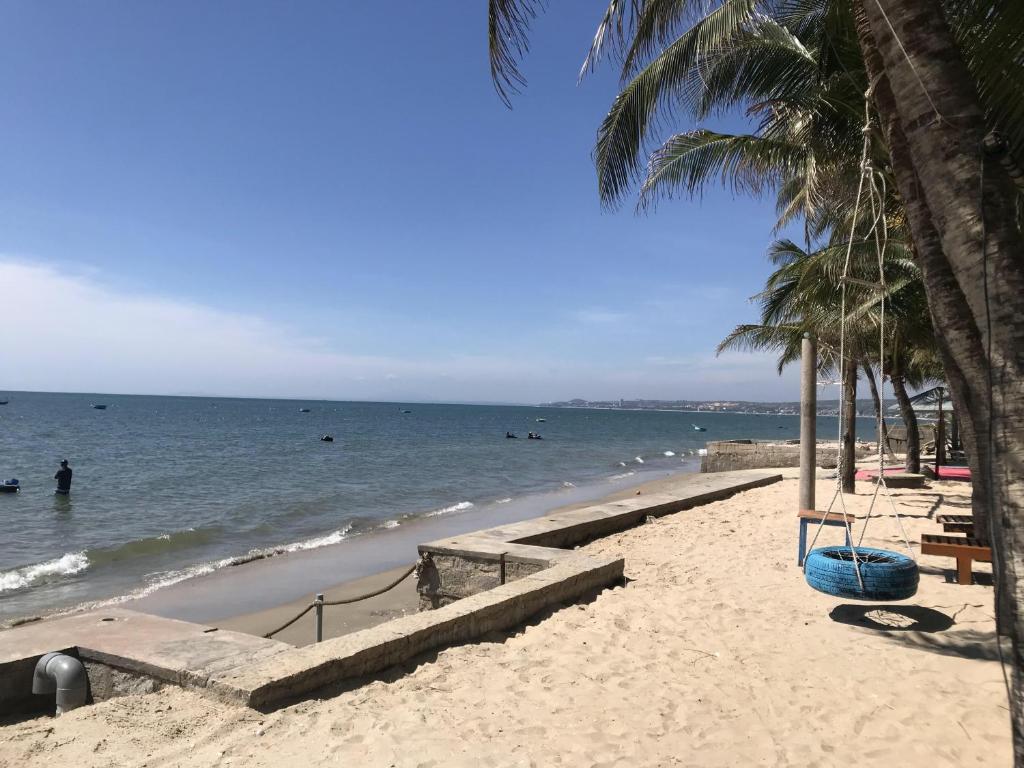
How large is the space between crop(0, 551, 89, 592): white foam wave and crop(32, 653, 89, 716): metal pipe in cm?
811

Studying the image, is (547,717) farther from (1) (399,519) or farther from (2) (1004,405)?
(1) (399,519)

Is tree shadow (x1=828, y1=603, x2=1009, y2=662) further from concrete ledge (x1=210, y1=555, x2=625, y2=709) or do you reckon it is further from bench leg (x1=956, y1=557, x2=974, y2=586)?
concrete ledge (x1=210, y1=555, x2=625, y2=709)

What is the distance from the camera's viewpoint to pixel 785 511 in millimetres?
10703

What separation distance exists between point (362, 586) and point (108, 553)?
5.92m

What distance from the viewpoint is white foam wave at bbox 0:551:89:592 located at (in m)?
10.8

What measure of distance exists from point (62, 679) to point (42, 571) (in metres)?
9.20

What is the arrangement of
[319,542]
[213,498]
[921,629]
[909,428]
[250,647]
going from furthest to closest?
[213,498]
[909,428]
[319,542]
[921,629]
[250,647]

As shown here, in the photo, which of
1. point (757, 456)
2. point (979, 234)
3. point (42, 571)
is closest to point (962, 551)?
point (979, 234)

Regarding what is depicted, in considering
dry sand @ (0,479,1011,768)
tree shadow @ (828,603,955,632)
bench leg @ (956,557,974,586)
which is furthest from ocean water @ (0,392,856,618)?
bench leg @ (956,557,974,586)

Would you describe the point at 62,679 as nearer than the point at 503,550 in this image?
Yes

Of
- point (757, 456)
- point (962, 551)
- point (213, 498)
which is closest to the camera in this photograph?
point (962, 551)

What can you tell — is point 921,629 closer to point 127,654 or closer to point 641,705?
point 641,705

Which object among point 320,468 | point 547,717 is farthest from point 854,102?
point 320,468

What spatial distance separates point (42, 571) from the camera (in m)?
11.5
